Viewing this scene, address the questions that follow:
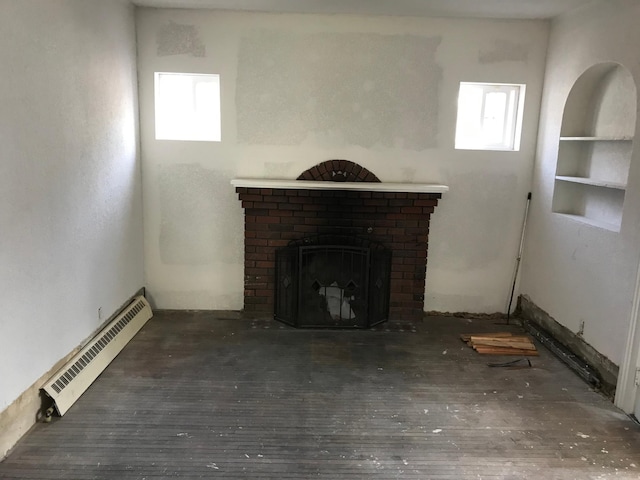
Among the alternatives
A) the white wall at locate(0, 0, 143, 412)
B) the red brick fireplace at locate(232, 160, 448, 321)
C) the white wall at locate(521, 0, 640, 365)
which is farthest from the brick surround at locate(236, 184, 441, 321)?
the white wall at locate(0, 0, 143, 412)

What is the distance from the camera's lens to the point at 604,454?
2.52 metres

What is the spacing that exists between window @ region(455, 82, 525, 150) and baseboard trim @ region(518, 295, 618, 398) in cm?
146

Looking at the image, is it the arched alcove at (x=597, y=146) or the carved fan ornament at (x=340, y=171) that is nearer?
the arched alcove at (x=597, y=146)

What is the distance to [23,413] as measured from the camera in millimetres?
2512

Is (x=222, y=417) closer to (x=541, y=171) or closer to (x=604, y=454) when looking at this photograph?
(x=604, y=454)

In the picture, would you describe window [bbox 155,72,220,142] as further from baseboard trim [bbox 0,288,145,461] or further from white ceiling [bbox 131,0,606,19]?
baseboard trim [bbox 0,288,145,461]

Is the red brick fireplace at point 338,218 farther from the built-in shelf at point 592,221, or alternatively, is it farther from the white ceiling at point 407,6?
the white ceiling at point 407,6

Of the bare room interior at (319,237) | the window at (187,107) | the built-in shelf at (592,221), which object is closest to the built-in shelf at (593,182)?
the bare room interior at (319,237)

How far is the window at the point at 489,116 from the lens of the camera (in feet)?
14.1

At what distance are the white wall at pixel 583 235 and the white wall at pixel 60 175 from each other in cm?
345

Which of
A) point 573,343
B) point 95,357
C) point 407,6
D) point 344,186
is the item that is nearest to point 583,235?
point 573,343

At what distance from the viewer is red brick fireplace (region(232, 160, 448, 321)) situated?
4.18 metres

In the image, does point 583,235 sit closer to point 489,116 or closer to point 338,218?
point 489,116

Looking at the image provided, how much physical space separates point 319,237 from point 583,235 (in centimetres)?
208
